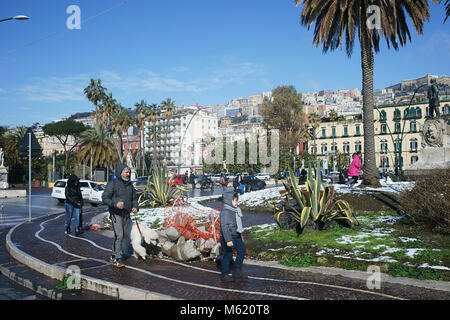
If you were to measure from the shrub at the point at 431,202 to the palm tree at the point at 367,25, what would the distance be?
7.43m

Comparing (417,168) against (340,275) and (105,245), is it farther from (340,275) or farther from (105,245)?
(105,245)

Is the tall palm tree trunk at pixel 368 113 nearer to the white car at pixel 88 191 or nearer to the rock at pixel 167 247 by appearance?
the rock at pixel 167 247

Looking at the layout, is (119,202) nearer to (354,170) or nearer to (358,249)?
(358,249)

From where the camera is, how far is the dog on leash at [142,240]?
8250 mm

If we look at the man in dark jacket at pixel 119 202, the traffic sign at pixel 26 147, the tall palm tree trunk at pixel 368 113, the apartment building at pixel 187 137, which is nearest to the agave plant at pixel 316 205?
the man in dark jacket at pixel 119 202

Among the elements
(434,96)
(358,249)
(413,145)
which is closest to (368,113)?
(434,96)

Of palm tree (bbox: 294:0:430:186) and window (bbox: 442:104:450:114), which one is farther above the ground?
window (bbox: 442:104:450:114)

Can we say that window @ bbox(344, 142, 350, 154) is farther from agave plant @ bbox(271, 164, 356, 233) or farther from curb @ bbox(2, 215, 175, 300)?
curb @ bbox(2, 215, 175, 300)

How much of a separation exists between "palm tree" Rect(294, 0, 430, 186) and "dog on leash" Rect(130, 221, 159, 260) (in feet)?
37.8

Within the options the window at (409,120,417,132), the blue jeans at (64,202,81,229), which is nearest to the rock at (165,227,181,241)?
the blue jeans at (64,202,81,229)

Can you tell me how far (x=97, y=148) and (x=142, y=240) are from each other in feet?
161

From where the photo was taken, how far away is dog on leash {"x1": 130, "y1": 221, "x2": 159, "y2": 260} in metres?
8.25

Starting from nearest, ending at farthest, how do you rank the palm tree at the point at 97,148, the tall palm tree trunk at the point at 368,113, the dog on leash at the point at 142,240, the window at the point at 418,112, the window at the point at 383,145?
1. the dog on leash at the point at 142,240
2. the tall palm tree trunk at the point at 368,113
3. the palm tree at the point at 97,148
4. the window at the point at 418,112
5. the window at the point at 383,145

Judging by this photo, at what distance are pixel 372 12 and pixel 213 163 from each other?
6406 centimetres
